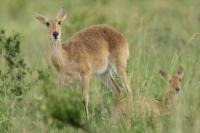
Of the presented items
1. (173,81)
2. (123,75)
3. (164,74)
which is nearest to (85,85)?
(123,75)

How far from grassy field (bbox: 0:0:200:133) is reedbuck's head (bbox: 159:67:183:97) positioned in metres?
0.11

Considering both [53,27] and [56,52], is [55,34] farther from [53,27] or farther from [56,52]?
[56,52]

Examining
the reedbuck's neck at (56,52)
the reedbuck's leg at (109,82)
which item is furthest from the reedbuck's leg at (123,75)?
the reedbuck's neck at (56,52)

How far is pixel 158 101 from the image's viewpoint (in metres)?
9.73

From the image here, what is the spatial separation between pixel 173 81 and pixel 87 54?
4.45 ft

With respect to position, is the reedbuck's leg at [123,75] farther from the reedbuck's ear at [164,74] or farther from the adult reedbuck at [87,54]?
the reedbuck's ear at [164,74]

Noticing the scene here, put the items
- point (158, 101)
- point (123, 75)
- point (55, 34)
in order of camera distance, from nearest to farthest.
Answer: point (158, 101) < point (55, 34) < point (123, 75)

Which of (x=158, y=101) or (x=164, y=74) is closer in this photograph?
(x=158, y=101)

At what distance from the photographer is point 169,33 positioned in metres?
14.8

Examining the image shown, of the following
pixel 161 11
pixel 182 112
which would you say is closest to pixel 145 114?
pixel 182 112

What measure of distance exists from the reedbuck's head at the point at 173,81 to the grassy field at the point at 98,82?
11cm

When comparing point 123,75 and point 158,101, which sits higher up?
point 123,75

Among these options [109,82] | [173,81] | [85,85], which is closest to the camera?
[173,81]

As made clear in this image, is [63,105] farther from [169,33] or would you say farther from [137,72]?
[169,33]
